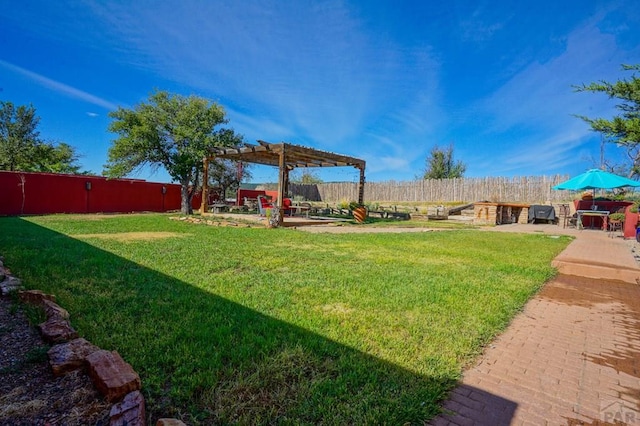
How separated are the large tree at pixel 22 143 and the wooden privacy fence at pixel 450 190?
18.4 meters

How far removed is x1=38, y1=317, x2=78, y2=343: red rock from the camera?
80.7 inches

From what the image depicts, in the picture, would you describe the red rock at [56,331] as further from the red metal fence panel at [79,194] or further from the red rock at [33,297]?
the red metal fence panel at [79,194]

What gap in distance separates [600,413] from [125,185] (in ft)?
68.2

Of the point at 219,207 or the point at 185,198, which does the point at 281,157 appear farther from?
the point at 185,198

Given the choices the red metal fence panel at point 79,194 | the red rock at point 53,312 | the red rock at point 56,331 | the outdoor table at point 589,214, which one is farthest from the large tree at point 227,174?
the red rock at point 56,331

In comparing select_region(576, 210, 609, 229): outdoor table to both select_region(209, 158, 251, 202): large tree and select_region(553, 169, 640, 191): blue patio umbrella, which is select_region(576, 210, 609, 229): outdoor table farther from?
select_region(209, 158, 251, 202): large tree

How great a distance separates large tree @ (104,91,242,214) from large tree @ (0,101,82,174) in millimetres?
11656

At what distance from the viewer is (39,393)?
62.8 inches

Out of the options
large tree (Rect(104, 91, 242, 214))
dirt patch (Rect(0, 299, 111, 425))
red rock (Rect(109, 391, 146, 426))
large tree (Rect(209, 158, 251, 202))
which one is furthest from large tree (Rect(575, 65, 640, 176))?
large tree (Rect(209, 158, 251, 202))

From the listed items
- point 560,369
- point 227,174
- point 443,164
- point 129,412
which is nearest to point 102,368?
point 129,412

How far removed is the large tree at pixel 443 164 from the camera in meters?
30.8

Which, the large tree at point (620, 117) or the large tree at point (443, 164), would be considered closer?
the large tree at point (620, 117)

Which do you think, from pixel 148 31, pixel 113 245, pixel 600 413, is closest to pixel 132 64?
pixel 148 31

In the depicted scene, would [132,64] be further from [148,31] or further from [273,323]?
[273,323]
